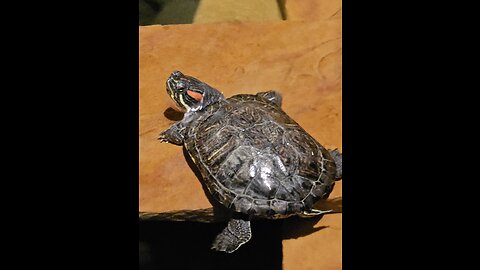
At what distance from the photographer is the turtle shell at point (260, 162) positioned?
9.86ft

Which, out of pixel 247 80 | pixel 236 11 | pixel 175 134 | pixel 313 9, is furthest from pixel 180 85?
pixel 236 11

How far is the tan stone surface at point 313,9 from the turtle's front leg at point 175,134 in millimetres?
1758

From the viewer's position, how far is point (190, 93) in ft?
11.7

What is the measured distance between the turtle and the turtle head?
0.11 meters

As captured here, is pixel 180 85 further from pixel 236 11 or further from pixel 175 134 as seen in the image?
pixel 236 11

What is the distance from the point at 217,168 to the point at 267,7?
252 centimetres

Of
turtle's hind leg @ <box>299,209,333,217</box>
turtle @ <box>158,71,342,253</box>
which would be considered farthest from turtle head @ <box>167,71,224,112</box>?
turtle's hind leg @ <box>299,209,333,217</box>

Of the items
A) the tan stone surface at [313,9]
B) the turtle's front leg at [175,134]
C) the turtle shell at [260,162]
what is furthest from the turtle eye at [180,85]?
the tan stone surface at [313,9]

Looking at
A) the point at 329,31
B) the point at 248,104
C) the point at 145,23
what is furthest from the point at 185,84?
the point at 145,23

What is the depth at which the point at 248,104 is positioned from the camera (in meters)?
3.42

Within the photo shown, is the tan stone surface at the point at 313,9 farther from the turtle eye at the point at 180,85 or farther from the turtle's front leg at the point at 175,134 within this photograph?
the turtle's front leg at the point at 175,134

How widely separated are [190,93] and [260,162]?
2.73 feet

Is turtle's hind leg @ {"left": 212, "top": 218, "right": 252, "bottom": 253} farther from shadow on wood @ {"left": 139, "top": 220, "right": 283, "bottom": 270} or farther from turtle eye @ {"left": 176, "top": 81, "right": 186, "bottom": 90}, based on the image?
turtle eye @ {"left": 176, "top": 81, "right": 186, "bottom": 90}

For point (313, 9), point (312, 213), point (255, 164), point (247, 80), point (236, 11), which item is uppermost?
point (236, 11)
